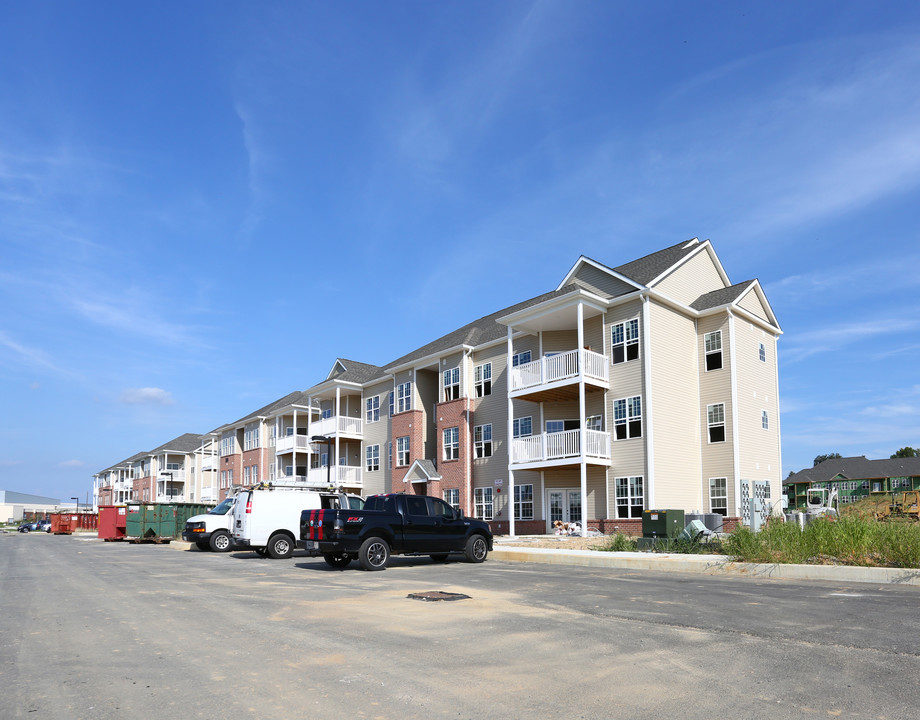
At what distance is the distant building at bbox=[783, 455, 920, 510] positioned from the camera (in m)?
77.9

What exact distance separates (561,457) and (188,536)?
14.7 m

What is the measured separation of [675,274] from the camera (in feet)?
100

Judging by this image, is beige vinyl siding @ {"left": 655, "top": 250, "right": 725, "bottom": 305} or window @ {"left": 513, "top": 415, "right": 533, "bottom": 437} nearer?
beige vinyl siding @ {"left": 655, "top": 250, "right": 725, "bottom": 305}

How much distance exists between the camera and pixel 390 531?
17.9 meters

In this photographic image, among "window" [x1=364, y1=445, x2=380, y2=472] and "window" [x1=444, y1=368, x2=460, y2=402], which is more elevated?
"window" [x1=444, y1=368, x2=460, y2=402]

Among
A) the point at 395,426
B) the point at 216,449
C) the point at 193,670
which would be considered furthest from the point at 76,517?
the point at 193,670

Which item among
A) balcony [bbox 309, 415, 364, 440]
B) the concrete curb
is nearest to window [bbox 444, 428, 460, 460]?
balcony [bbox 309, 415, 364, 440]

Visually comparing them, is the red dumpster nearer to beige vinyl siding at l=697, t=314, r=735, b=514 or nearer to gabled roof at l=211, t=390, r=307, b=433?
gabled roof at l=211, t=390, r=307, b=433

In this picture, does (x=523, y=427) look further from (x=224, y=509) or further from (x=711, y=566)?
(x=711, y=566)

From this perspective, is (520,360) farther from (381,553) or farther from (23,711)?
(23,711)

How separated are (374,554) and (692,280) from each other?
20.2 m

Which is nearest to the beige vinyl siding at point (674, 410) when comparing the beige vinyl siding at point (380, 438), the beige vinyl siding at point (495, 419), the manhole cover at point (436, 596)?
the beige vinyl siding at point (495, 419)

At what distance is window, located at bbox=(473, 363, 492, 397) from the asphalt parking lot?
23229 mm

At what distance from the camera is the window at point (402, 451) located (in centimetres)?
4166
